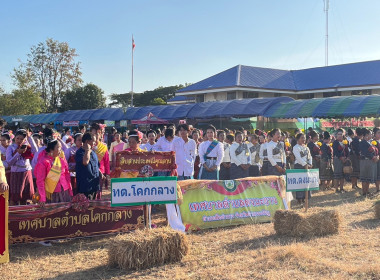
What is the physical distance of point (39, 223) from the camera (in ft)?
18.9

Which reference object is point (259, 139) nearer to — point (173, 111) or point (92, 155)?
point (92, 155)

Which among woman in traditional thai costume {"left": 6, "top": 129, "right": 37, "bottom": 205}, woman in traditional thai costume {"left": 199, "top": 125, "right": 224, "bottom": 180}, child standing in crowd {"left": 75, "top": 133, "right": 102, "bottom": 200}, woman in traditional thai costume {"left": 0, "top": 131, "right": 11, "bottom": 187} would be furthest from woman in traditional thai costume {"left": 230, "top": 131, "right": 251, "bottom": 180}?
woman in traditional thai costume {"left": 0, "top": 131, "right": 11, "bottom": 187}

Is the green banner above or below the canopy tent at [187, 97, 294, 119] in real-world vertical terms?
below

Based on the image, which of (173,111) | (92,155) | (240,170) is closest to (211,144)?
(240,170)

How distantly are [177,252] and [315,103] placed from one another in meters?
15.5

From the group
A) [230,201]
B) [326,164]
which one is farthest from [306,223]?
[326,164]

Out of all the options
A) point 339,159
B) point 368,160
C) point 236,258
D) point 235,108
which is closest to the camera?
point 236,258

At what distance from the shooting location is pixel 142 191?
18.0ft

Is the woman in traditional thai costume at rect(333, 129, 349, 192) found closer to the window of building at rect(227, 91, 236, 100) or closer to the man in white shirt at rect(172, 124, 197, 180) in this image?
the man in white shirt at rect(172, 124, 197, 180)

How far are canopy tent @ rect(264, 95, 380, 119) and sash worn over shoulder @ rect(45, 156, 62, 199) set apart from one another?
556 inches

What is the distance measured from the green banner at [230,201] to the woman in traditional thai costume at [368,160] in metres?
3.61

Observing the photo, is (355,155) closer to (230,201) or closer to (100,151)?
(230,201)

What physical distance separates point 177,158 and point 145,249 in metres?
3.37

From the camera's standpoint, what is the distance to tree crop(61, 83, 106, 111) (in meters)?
50.1
